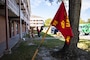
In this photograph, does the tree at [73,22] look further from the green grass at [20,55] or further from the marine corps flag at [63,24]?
the marine corps flag at [63,24]

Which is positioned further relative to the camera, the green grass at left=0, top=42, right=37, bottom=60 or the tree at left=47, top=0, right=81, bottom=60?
the tree at left=47, top=0, right=81, bottom=60

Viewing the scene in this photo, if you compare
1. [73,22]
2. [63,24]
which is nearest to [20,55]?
[73,22]

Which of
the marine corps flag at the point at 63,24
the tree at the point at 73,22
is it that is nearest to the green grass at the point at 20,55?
the tree at the point at 73,22

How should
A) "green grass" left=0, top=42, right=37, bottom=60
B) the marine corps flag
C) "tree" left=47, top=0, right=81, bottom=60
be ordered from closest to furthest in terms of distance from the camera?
the marine corps flag → "green grass" left=0, top=42, right=37, bottom=60 → "tree" left=47, top=0, right=81, bottom=60

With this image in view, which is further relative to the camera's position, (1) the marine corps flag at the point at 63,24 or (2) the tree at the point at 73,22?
(2) the tree at the point at 73,22

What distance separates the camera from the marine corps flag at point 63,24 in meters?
7.32

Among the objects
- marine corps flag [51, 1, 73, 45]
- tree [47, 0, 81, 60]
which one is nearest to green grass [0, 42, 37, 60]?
tree [47, 0, 81, 60]

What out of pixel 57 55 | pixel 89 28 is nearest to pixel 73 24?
pixel 57 55

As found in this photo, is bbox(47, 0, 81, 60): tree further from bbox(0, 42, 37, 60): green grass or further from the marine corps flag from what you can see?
the marine corps flag

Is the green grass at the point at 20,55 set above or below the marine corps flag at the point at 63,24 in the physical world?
below

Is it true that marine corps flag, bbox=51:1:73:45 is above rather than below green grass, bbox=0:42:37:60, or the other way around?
above

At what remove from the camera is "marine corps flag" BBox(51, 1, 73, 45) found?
7.32m

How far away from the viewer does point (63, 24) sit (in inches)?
292

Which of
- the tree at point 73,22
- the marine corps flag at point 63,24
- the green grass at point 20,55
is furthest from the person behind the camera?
the tree at point 73,22
